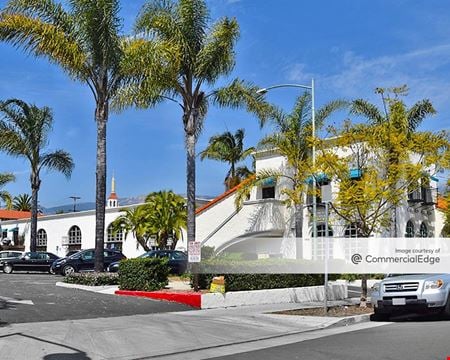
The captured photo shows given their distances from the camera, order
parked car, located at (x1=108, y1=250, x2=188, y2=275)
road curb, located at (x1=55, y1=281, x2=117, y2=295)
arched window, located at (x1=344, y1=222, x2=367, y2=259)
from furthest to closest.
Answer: arched window, located at (x1=344, y1=222, x2=367, y2=259), parked car, located at (x1=108, y1=250, x2=188, y2=275), road curb, located at (x1=55, y1=281, x2=117, y2=295)

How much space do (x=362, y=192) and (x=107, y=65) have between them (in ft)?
33.5

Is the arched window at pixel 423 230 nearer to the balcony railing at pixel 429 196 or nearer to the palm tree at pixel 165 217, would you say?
the balcony railing at pixel 429 196

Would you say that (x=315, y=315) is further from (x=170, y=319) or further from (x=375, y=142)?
(x=375, y=142)

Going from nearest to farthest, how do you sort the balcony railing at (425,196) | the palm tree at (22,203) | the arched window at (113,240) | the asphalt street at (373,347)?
the asphalt street at (373,347), the balcony railing at (425,196), the arched window at (113,240), the palm tree at (22,203)

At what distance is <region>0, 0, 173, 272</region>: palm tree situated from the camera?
65.9 ft

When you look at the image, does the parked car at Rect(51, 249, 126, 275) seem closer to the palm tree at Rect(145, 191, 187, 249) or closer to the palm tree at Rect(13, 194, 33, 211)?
the palm tree at Rect(145, 191, 187, 249)

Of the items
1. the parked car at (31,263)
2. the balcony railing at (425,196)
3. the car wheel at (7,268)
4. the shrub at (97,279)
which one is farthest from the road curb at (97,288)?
the balcony railing at (425,196)

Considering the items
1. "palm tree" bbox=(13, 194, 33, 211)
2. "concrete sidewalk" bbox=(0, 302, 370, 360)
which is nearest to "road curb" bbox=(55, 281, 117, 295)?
"concrete sidewalk" bbox=(0, 302, 370, 360)

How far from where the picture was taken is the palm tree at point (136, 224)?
118 ft

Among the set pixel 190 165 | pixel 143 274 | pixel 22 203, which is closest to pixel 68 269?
pixel 190 165

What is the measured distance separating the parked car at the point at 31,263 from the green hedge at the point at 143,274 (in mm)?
14438

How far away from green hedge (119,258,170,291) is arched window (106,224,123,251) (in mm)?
23949

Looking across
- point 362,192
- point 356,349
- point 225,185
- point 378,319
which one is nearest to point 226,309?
point 378,319

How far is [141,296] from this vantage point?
1738 centimetres
